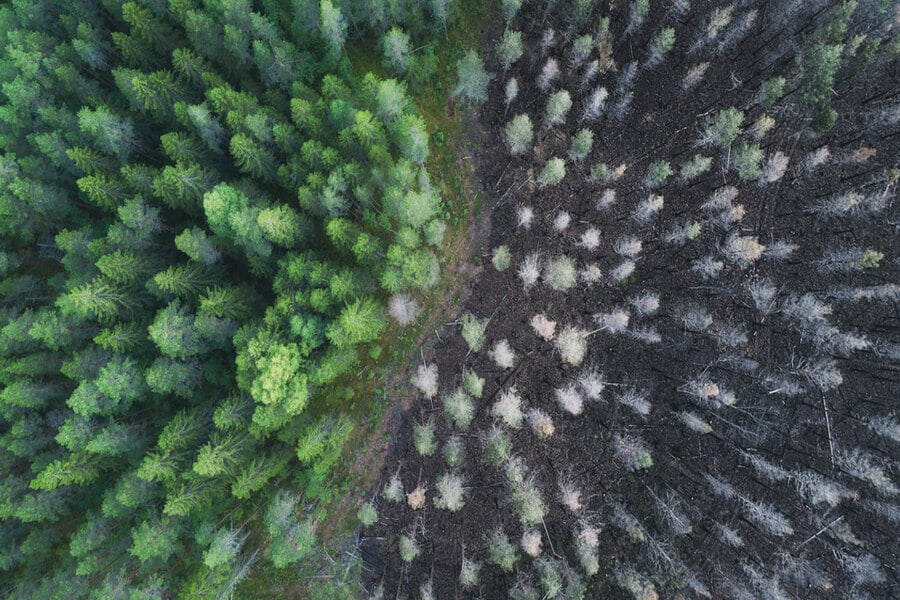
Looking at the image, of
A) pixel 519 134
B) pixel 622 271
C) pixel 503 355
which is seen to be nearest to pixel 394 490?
pixel 503 355

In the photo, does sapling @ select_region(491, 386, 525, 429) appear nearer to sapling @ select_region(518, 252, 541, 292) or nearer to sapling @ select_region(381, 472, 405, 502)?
sapling @ select_region(518, 252, 541, 292)

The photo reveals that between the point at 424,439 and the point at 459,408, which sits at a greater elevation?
the point at 459,408

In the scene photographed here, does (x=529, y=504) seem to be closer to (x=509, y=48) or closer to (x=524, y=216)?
(x=524, y=216)

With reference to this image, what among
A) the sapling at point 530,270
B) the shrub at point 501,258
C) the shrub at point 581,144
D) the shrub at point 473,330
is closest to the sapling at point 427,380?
the shrub at point 473,330

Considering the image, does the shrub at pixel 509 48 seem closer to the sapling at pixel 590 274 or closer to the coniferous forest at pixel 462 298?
the coniferous forest at pixel 462 298

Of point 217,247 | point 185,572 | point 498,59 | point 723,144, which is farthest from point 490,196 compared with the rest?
point 185,572

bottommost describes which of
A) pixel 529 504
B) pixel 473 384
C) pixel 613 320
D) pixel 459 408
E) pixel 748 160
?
pixel 529 504

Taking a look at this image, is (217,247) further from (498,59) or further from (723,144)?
(723,144)
